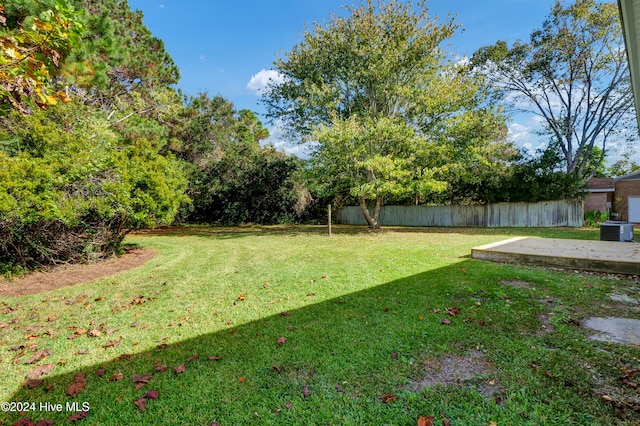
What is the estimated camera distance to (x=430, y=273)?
5297 millimetres

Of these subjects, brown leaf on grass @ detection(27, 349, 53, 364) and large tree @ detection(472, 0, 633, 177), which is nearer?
brown leaf on grass @ detection(27, 349, 53, 364)

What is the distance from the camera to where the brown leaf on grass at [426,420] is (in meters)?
1.73

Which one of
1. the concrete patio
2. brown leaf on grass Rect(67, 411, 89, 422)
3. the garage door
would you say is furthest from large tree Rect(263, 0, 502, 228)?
the garage door

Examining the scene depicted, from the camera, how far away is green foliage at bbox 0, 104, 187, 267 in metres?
4.89

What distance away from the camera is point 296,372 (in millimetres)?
2365

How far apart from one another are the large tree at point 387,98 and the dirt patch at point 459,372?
9.33 metres

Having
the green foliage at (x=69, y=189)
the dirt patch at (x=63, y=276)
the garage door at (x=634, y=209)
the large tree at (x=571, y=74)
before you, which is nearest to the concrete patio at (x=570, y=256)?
the green foliage at (x=69, y=189)

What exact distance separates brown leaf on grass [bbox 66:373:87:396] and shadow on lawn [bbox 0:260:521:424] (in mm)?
33

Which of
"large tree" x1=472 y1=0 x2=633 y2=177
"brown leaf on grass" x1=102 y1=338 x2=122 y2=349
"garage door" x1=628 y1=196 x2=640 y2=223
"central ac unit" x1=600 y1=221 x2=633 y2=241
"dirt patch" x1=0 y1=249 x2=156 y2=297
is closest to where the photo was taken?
"brown leaf on grass" x1=102 y1=338 x2=122 y2=349

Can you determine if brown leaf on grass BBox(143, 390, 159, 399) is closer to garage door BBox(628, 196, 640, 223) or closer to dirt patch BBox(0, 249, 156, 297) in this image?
dirt patch BBox(0, 249, 156, 297)

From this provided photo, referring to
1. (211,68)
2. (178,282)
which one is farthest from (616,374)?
(211,68)

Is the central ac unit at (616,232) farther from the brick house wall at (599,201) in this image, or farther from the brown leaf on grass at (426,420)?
the brick house wall at (599,201)

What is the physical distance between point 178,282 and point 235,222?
14.2m

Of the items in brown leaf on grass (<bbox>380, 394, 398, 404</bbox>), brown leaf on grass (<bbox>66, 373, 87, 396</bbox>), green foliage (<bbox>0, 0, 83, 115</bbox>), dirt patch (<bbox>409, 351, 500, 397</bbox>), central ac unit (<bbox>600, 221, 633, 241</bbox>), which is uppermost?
green foliage (<bbox>0, 0, 83, 115</bbox>)
